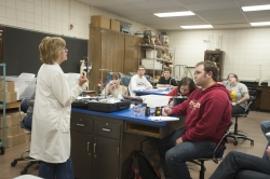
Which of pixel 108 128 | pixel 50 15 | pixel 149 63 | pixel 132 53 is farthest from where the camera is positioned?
pixel 149 63

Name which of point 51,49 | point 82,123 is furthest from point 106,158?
point 51,49

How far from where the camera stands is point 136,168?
103 inches

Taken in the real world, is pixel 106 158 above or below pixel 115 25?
below

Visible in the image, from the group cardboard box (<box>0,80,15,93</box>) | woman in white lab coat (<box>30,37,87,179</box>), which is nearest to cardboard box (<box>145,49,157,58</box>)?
cardboard box (<box>0,80,15,93</box>)

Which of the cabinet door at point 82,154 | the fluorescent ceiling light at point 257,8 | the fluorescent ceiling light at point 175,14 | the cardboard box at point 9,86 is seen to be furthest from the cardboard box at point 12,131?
the fluorescent ceiling light at point 257,8

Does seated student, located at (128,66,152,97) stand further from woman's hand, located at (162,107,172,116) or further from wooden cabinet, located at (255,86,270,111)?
wooden cabinet, located at (255,86,270,111)

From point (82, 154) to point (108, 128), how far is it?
0.45 meters

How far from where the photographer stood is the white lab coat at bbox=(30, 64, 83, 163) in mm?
1995

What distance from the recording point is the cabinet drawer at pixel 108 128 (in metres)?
2.52

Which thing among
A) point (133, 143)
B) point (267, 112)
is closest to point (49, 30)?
point (133, 143)

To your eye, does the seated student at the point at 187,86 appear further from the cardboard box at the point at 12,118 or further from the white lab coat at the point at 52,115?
the cardboard box at the point at 12,118

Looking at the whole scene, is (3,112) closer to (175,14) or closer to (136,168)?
(136,168)

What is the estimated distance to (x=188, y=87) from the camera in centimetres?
337

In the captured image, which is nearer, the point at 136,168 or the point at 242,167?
the point at 242,167
